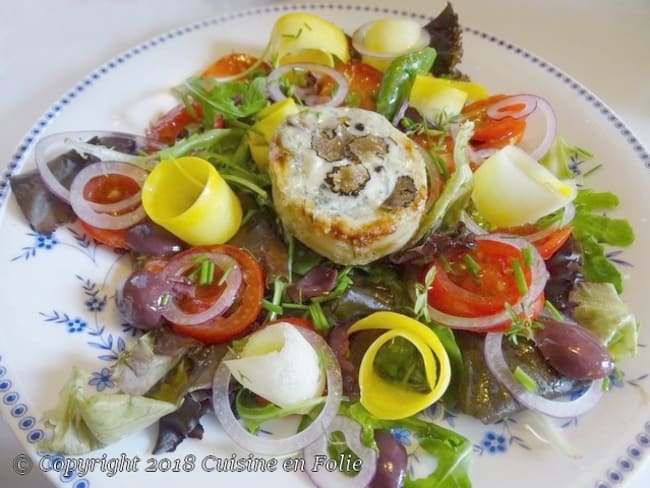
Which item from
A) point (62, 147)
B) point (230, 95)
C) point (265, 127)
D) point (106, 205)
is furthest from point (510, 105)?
point (62, 147)

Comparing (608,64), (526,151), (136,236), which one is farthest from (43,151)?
(608,64)

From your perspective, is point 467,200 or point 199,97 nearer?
point 467,200

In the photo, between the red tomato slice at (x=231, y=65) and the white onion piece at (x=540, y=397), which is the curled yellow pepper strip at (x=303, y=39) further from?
the white onion piece at (x=540, y=397)

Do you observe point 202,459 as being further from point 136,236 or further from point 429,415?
point 136,236

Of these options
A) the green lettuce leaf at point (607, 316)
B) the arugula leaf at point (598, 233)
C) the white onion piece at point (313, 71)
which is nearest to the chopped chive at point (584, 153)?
the arugula leaf at point (598, 233)

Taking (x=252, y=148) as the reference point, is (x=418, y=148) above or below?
above

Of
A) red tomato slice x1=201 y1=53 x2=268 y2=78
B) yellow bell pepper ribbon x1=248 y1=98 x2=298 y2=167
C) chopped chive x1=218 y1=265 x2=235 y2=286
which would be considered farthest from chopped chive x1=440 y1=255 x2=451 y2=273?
red tomato slice x1=201 y1=53 x2=268 y2=78
